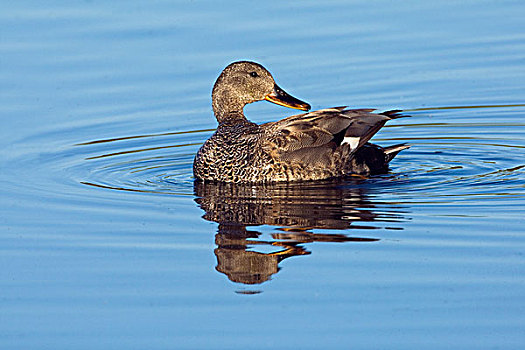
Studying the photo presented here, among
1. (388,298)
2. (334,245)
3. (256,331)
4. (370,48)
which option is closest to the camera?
(256,331)

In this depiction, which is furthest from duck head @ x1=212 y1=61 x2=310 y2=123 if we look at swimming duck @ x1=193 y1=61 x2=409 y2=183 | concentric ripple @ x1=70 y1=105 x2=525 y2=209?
concentric ripple @ x1=70 y1=105 x2=525 y2=209

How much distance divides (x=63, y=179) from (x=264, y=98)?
236 centimetres

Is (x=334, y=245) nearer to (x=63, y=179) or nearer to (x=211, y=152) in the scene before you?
(x=211, y=152)

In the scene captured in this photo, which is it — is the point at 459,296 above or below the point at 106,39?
below

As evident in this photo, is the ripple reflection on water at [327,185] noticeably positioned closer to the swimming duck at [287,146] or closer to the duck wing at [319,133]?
the swimming duck at [287,146]

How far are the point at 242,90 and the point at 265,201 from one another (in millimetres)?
2018

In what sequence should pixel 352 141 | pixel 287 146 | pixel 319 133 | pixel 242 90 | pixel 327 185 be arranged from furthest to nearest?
pixel 242 90
pixel 352 141
pixel 319 133
pixel 287 146
pixel 327 185

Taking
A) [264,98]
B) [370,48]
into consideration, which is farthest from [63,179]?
[370,48]

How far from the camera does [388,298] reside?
737 cm

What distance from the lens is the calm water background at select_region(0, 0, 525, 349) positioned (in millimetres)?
7121

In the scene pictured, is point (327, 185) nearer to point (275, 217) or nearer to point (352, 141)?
point (352, 141)

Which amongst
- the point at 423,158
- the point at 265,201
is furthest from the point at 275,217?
the point at 423,158

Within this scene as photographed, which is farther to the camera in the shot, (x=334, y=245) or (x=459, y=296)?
(x=334, y=245)

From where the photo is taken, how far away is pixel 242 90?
39.6 feet
